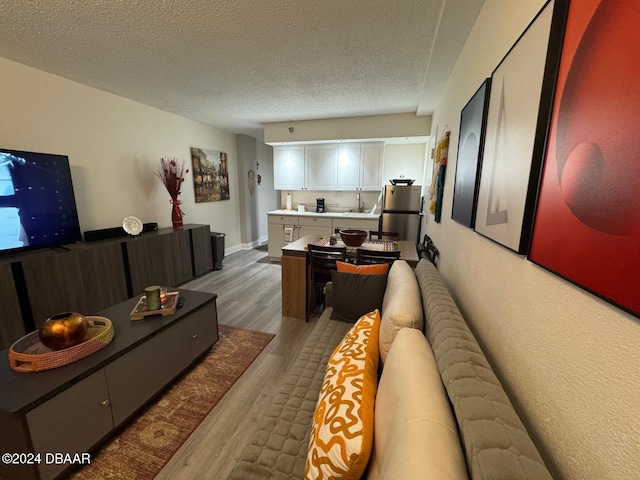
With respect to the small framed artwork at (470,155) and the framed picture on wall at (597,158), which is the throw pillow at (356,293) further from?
the framed picture on wall at (597,158)

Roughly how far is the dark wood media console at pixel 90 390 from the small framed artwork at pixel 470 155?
2.02 metres

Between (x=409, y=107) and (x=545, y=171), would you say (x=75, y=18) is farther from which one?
(x=409, y=107)

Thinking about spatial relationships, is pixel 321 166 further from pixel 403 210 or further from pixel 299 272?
pixel 299 272

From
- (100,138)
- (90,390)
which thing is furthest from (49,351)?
(100,138)

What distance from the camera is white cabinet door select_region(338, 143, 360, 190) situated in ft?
15.4

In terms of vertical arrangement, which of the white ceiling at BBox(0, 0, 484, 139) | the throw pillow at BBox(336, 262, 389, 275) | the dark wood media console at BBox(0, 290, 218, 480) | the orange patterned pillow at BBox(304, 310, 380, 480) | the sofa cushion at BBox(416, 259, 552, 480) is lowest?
the dark wood media console at BBox(0, 290, 218, 480)

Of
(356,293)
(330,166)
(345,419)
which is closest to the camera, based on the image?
(345,419)

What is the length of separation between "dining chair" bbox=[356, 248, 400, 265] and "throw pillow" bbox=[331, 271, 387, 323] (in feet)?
1.07

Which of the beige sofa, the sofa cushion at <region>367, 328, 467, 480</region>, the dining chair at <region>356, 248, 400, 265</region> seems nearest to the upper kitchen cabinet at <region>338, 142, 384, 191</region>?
the dining chair at <region>356, 248, 400, 265</region>

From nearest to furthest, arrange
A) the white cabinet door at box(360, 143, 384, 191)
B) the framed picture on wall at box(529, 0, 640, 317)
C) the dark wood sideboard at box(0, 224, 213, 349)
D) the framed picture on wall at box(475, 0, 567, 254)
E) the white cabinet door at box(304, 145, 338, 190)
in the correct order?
the framed picture on wall at box(529, 0, 640, 317)
the framed picture on wall at box(475, 0, 567, 254)
the dark wood sideboard at box(0, 224, 213, 349)
the white cabinet door at box(360, 143, 384, 191)
the white cabinet door at box(304, 145, 338, 190)

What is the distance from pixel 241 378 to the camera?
1961mm

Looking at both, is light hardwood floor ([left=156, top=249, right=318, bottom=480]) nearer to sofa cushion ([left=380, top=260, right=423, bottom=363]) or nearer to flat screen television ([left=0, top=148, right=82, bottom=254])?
sofa cushion ([left=380, top=260, right=423, bottom=363])

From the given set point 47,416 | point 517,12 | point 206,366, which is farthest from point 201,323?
point 517,12

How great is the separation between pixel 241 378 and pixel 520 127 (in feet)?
7.26
